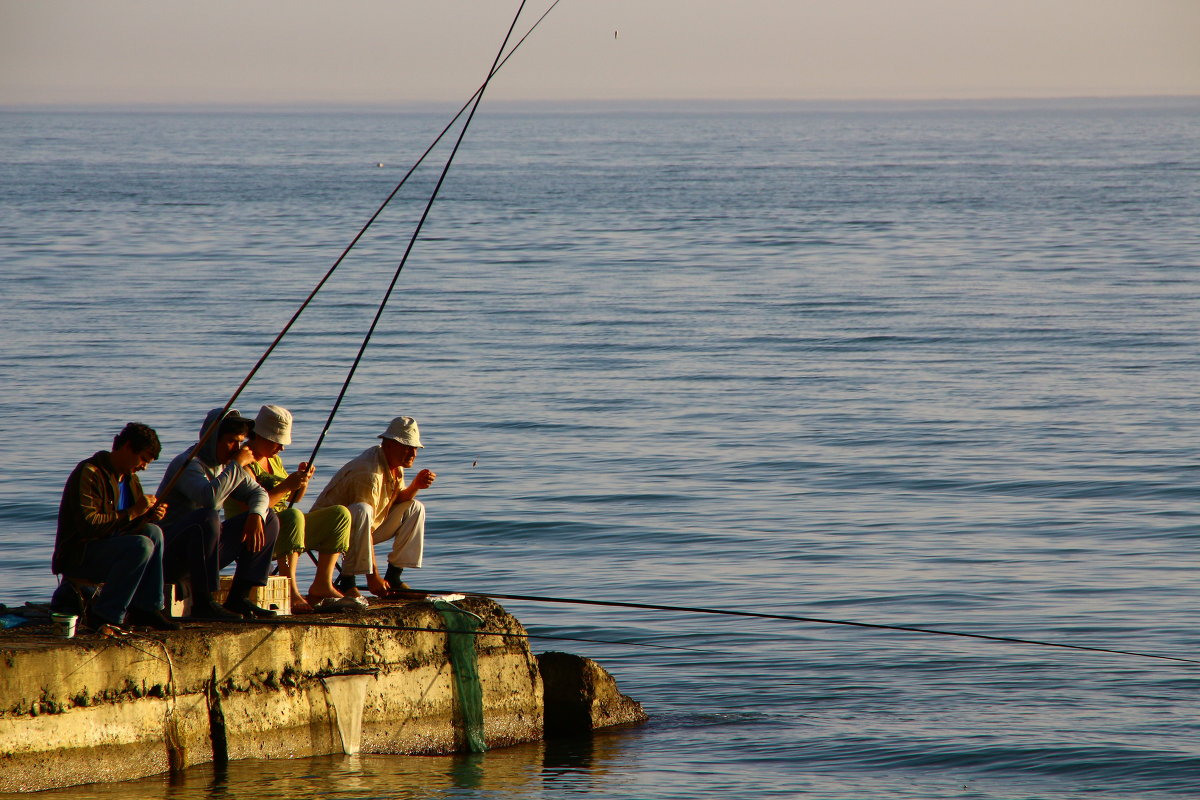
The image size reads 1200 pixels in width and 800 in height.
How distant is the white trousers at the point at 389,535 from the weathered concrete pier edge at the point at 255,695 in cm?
22

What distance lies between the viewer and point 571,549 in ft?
39.5

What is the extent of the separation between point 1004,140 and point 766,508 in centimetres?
11087

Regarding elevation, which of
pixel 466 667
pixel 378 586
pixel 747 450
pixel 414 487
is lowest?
pixel 747 450

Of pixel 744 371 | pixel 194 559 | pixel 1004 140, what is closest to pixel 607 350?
pixel 744 371

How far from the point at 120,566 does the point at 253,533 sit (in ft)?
2.05

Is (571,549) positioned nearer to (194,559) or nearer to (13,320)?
(194,559)

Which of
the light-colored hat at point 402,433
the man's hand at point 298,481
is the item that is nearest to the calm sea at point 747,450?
the man's hand at point 298,481

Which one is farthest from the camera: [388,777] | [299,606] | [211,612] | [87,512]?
[299,606]

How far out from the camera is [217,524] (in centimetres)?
589

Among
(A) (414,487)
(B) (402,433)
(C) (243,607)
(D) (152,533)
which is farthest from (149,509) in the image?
(A) (414,487)

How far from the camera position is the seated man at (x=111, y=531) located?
5.47 metres

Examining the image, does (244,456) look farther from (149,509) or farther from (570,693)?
(570,693)

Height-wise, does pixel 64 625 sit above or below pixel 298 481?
below

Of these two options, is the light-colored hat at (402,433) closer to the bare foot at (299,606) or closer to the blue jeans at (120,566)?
the bare foot at (299,606)
